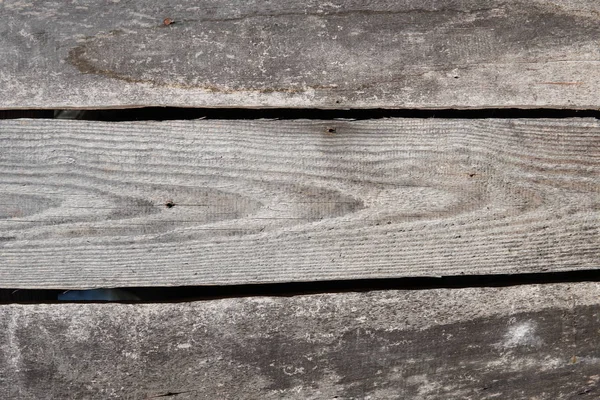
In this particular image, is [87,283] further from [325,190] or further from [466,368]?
[466,368]

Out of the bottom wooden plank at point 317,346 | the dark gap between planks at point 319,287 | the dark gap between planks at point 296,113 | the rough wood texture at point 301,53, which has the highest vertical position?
the rough wood texture at point 301,53

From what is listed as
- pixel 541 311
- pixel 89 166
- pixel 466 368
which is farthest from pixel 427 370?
pixel 89 166

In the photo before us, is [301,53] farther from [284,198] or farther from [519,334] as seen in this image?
[519,334]

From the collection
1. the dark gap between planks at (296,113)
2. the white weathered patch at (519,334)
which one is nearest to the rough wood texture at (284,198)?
the dark gap between planks at (296,113)

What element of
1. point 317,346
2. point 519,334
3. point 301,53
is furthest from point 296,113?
point 519,334

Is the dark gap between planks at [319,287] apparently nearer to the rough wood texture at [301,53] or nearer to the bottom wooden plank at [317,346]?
the bottom wooden plank at [317,346]
